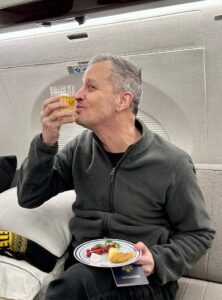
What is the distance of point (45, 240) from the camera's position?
1688 millimetres

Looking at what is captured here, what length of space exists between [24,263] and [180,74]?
1.16 metres

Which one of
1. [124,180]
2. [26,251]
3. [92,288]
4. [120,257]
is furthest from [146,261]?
[26,251]

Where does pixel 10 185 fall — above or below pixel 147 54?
below

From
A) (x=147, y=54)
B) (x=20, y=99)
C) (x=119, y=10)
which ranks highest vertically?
(x=119, y=10)

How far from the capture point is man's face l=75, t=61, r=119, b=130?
1535 mm

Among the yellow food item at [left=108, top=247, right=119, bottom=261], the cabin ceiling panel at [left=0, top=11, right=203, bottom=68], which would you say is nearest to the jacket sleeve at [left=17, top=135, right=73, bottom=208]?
the yellow food item at [left=108, top=247, right=119, bottom=261]

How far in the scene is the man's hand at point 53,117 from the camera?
1.47m

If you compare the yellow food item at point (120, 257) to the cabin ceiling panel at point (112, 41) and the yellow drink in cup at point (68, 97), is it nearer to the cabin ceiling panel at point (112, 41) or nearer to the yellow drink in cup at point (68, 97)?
the yellow drink in cup at point (68, 97)

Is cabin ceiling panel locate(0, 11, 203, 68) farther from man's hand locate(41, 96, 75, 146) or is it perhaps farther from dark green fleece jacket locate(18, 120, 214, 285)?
man's hand locate(41, 96, 75, 146)

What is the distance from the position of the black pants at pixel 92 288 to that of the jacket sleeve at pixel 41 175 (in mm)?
402

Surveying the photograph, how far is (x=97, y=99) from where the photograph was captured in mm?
1542

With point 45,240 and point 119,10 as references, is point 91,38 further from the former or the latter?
point 45,240

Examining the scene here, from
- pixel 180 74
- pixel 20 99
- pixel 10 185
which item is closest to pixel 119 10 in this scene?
pixel 180 74

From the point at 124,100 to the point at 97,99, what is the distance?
12 cm
